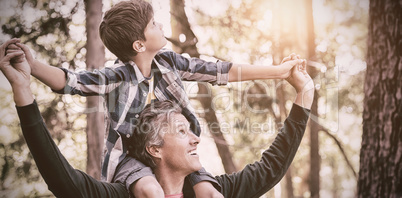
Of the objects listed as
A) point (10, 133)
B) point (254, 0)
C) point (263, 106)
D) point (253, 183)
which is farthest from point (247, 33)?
point (10, 133)

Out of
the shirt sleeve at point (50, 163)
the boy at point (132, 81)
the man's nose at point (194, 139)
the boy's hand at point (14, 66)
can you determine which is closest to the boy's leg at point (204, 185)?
the boy at point (132, 81)

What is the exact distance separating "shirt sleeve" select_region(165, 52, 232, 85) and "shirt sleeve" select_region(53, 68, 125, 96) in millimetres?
242

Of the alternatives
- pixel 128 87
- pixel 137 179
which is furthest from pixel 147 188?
pixel 128 87

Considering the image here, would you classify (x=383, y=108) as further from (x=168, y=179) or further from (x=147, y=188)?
(x=147, y=188)

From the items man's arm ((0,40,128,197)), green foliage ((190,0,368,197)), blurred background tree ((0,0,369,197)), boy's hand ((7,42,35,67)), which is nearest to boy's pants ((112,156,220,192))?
man's arm ((0,40,128,197))

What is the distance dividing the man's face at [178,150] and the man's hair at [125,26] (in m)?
0.32

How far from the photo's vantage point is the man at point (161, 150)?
1213 mm

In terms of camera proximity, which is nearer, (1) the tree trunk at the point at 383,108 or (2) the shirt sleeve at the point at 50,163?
(2) the shirt sleeve at the point at 50,163

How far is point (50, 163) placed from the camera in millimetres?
1230

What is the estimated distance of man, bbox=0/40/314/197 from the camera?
1.21 meters

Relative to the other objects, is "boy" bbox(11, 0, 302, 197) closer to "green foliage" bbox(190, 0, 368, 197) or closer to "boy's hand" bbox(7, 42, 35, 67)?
"boy's hand" bbox(7, 42, 35, 67)

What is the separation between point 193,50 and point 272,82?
468 mm

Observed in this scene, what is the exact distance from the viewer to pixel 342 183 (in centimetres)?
224

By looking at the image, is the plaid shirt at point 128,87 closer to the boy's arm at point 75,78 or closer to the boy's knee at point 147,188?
the boy's arm at point 75,78
